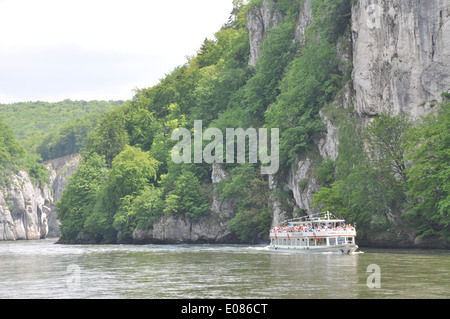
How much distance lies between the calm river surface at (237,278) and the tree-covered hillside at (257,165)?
10.7 metres

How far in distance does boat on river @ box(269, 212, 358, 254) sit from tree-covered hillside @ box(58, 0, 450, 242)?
262 centimetres

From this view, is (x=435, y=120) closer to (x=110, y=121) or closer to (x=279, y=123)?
(x=279, y=123)

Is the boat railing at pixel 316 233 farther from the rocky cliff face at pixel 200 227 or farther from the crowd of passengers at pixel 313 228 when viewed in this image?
the rocky cliff face at pixel 200 227

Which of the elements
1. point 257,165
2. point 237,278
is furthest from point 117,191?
point 237,278

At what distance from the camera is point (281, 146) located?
2904 inches

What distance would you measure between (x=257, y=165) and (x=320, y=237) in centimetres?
3040

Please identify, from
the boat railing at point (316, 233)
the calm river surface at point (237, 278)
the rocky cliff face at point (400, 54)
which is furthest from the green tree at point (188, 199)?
the calm river surface at point (237, 278)

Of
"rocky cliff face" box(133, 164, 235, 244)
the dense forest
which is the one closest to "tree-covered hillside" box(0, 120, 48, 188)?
the dense forest

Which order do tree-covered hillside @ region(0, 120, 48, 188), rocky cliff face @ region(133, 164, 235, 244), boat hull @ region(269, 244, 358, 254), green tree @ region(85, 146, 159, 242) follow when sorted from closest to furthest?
boat hull @ region(269, 244, 358, 254) < rocky cliff face @ region(133, 164, 235, 244) < green tree @ region(85, 146, 159, 242) < tree-covered hillside @ region(0, 120, 48, 188)

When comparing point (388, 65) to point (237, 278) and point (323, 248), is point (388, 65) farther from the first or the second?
point (237, 278)

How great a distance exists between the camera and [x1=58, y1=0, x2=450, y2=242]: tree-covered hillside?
56.9 m

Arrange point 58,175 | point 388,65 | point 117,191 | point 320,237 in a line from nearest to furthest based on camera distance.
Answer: point 320,237
point 388,65
point 117,191
point 58,175

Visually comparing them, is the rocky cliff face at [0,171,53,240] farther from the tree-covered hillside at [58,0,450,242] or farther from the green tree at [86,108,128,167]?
the tree-covered hillside at [58,0,450,242]

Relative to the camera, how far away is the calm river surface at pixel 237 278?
2759 centimetres
